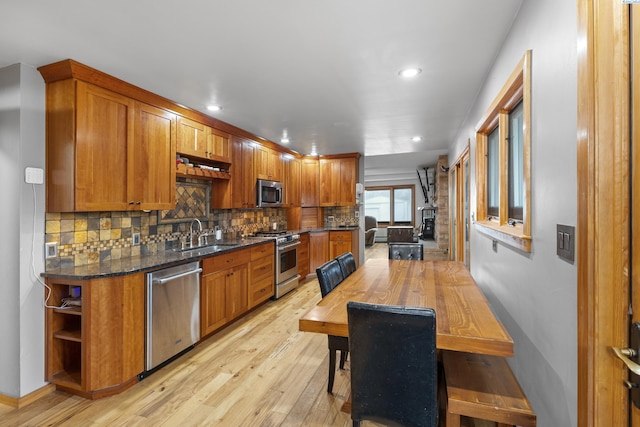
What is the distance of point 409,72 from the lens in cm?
240

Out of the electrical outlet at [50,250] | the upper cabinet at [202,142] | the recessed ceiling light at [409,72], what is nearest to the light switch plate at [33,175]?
the electrical outlet at [50,250]

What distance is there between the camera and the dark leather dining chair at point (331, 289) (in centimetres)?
206

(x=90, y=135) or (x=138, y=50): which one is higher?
(x=138, y=50)

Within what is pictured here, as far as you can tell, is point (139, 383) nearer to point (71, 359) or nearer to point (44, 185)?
point (71, 359)

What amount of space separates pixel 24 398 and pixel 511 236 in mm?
3338

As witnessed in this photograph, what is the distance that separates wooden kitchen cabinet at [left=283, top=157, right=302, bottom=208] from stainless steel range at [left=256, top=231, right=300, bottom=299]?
88 centimetres

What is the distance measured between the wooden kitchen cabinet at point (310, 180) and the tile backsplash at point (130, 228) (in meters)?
1.64

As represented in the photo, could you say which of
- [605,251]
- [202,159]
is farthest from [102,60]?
[605,251]

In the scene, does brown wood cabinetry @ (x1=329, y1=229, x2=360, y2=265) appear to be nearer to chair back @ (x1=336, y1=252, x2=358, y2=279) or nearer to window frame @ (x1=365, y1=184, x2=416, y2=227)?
chair back @ (x1=336, y1=252, x2=358, y2=279)

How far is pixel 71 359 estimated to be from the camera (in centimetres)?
237

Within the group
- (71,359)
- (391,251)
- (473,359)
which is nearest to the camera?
(473,359)

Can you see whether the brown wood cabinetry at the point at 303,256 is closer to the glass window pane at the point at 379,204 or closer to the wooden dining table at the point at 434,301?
the wooden dining table at the point at 434,301

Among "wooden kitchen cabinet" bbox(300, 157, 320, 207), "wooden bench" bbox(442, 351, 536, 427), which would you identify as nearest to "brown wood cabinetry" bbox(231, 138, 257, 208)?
"wooden kitchen cabinet" bbox(300, 157, 320, 207)

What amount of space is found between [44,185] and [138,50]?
122 centimetres
